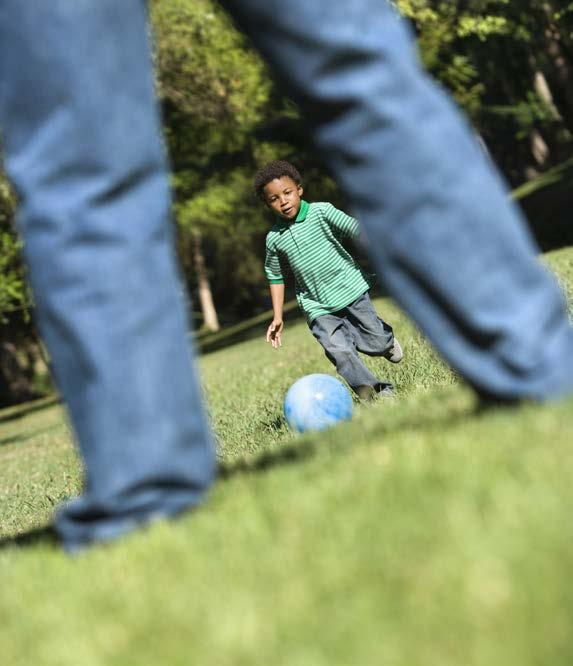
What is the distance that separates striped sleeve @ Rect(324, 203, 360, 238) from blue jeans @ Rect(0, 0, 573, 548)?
4.44m

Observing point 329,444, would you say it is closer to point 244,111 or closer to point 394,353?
point 394,353

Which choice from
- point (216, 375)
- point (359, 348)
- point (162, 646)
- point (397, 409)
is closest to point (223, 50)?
point (216, 375)

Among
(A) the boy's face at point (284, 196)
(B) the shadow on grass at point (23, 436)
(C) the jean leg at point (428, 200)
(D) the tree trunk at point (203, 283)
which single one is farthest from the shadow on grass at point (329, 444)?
(D) the tree trunk at point (203, 283)

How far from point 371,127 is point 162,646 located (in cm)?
136

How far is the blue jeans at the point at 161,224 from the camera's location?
251 cm

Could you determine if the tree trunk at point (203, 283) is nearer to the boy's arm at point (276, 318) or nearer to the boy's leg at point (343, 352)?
the boy's arm at point (276, 318)

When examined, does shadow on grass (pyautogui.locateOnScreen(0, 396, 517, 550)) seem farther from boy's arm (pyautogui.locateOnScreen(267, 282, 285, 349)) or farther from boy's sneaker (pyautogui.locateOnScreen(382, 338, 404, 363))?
boy's sneaker (pyautogui.locateOnScreen(382, 338, 404, 363))

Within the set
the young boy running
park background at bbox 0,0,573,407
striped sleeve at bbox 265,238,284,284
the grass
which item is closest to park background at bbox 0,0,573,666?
the grass

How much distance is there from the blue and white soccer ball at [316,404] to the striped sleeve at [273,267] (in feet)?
5.06

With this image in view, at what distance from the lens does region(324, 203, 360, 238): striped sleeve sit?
23.5 ft

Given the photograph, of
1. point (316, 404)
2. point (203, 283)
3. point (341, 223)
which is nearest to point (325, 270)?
point (341, 223)

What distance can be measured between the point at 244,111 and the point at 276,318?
21494mm

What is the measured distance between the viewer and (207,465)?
8.51 ft

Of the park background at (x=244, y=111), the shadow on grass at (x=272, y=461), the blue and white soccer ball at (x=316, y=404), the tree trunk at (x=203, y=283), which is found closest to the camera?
the shadow on grass at (x=272, y=461)
